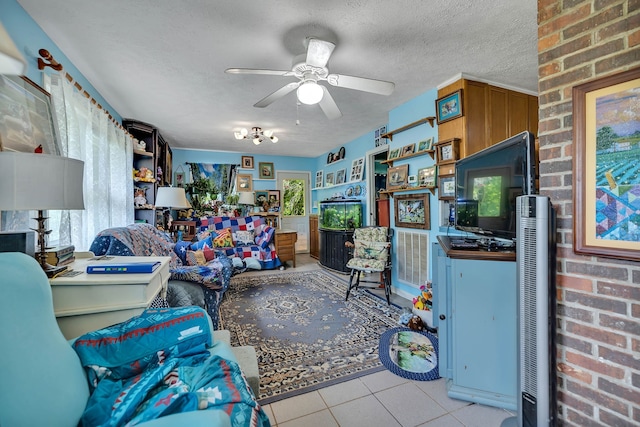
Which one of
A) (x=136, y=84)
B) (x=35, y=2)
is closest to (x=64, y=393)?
(x=35, y=2)

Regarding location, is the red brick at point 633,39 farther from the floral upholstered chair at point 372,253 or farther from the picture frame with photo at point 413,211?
the floral upholstered chair at point 372,253

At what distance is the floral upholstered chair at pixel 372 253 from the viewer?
3148 mm

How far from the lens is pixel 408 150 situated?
3145 mm

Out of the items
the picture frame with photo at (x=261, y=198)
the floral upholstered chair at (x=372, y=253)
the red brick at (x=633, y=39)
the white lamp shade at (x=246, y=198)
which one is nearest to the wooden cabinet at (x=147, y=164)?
the white lamp shade at (x=246, y=198)

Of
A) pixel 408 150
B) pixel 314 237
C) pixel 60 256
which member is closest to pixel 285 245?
pixel 314 237

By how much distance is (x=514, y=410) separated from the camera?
147 cm

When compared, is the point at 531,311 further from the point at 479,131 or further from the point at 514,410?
the point at 479,131

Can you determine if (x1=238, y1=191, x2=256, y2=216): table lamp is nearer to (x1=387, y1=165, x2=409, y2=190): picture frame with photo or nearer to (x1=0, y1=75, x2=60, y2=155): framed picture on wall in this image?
(x1=387, y1=165, x2=409, y2=190): picture frame with photo

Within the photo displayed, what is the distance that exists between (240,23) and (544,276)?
2088 millimetres

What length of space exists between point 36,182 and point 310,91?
1526 millimetres

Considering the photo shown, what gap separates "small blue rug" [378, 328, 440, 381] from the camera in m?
1.81

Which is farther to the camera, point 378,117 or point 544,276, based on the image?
point 378,117

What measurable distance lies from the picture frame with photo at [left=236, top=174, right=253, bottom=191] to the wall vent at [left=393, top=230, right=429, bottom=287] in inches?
137

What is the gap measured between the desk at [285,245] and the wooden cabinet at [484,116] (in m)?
3.00
